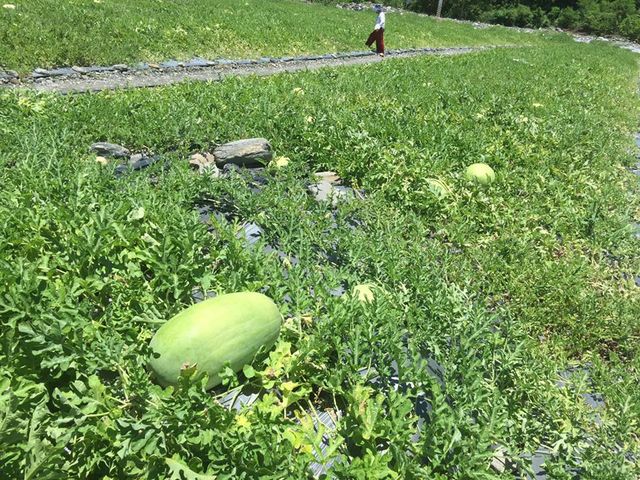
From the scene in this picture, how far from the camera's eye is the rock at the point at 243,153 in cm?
557

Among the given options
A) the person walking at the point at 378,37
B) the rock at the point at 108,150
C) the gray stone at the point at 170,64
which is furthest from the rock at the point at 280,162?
the person walking at the point at 378,37

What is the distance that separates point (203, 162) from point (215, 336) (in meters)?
3.31

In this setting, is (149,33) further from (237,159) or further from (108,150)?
(237,159)

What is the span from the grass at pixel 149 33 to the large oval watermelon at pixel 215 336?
936 centimetres

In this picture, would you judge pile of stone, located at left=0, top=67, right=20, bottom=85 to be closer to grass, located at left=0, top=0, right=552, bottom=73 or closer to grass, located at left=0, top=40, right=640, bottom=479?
grass, located at left=0, top=0, right=552, bottom=73

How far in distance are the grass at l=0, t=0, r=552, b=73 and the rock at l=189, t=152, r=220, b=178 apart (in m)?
6.34

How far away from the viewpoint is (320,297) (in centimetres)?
315

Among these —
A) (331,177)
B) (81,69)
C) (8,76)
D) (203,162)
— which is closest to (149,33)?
(81,69)

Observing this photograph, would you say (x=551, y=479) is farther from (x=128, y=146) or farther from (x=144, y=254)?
(x=128, y=146)

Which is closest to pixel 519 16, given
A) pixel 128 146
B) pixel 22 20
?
pixel 22 20

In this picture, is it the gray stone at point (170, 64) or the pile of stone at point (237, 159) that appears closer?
the pile of stone at point (237, 159)

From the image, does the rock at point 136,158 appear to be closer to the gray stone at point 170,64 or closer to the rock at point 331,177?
the rock at point 331,177

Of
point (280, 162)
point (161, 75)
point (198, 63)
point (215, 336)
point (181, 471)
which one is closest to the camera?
point (181, 471)

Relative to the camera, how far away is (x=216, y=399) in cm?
259
